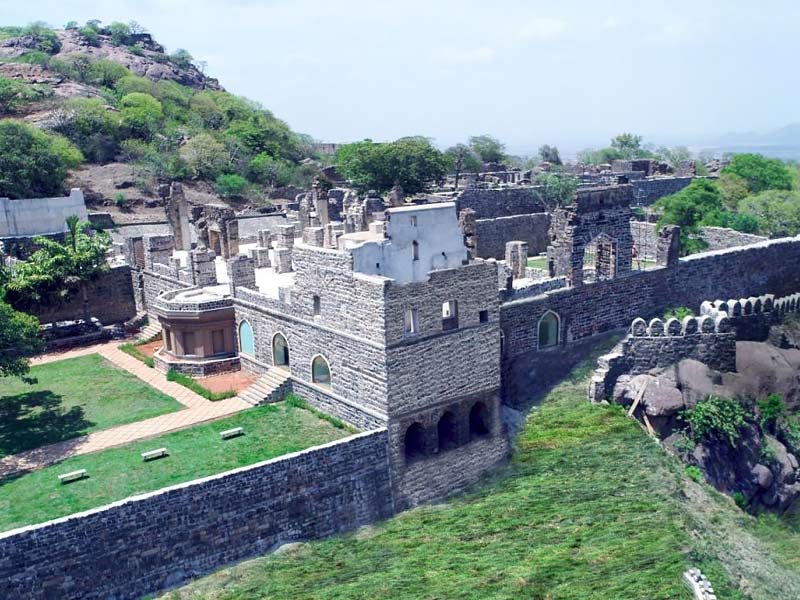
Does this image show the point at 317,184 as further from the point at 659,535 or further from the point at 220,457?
the point at 659,535

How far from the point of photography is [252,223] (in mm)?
41688

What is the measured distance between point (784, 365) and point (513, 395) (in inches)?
307

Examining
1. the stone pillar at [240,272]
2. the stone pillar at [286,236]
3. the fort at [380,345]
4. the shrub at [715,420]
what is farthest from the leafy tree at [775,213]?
the stone pillar at [240,272]

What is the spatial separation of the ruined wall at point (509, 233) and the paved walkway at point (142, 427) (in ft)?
48.0

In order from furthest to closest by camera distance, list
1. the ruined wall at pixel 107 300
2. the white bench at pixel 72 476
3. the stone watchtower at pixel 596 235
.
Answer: the ruined wall at pixel 107 300, the stone watchtower at pixel 596 235, the white bench at pixel 72 476

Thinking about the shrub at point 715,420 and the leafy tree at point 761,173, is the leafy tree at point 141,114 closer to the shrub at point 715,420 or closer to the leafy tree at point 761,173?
the leafy tree at point 761,173

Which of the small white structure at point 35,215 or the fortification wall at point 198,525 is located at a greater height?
the small white structure at point 35,215

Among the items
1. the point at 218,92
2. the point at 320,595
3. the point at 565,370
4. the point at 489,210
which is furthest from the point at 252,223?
the point at 218,92

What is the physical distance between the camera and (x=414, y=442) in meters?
19.5

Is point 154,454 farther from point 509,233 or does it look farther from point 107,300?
point 509,233

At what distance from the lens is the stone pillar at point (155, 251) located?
28562 millimetres

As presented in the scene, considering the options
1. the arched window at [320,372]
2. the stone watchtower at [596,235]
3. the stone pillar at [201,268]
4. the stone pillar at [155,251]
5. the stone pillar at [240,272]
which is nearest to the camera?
the arched window at [320,372]

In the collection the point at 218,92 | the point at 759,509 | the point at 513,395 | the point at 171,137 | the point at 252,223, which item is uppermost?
the point at 218,92

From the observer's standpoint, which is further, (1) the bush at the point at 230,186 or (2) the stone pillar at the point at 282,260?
(1) the bush at the point at 230,186
